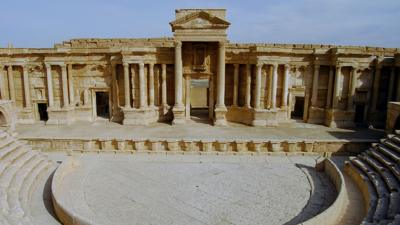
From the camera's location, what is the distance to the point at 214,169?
12.2 meters

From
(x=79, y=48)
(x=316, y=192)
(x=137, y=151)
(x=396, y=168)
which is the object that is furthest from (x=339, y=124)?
(x=79, y=48)

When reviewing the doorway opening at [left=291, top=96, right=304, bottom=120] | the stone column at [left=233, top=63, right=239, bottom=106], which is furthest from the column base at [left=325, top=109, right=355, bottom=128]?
the stone column at [left=233, top=63, right=239, bottom=106]

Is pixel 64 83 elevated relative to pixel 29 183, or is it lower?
elevated

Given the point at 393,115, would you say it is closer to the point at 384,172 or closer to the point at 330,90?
the point at 330,90

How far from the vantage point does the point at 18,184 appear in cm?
952

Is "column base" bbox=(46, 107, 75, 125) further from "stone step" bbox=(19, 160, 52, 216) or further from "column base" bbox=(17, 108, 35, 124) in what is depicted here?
"stone step" bbox=(19, 160, 52, 216)

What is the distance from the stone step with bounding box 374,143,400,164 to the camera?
10.7 metres

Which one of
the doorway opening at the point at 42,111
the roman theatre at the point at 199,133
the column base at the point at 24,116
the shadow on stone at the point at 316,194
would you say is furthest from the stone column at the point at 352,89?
the column base at the point at 24,116

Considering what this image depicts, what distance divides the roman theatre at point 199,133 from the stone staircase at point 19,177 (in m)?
0.05

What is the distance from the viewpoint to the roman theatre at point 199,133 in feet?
29.7

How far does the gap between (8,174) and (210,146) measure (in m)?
A: 8.46

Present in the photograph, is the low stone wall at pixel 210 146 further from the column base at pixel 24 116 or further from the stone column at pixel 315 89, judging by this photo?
the stone column at pixel 315 89

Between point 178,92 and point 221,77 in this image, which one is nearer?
point 221,77

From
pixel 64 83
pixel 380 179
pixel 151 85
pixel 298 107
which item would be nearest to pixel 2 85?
pixel 64 83
